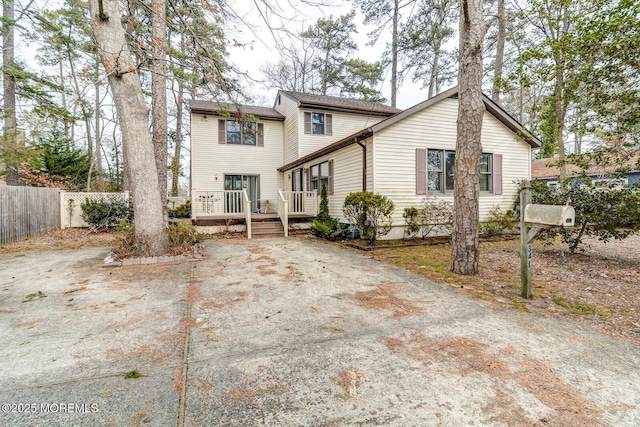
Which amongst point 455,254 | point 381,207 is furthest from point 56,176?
point 455,254

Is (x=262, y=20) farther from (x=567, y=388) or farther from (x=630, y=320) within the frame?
(x=630, y=320)

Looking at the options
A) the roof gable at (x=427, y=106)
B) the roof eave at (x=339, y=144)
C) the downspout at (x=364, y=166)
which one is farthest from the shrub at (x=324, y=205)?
the downspout at (x=364, y=166)

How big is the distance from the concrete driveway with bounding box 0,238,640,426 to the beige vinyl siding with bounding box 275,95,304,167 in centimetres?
1045

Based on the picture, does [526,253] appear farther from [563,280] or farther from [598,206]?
[598,206]

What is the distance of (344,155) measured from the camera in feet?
31.7

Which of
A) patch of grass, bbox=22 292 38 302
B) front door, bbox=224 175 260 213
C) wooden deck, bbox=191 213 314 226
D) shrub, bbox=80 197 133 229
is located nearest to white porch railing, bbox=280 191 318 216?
wooden deck, bbox=191 213 314 226

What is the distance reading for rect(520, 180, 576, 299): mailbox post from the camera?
301 centimetres

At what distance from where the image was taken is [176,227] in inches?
280

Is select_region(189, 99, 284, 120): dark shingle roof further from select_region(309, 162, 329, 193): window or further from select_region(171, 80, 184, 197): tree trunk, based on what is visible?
select_region(171, 80, 184, 197): tree trunk

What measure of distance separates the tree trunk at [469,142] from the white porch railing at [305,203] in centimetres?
682

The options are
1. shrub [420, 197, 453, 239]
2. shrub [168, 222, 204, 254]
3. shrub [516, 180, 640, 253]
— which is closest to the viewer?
shrub [516, 180, 640, 253]

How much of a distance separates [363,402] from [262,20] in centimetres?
589

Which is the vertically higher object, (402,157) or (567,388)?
(402,157)

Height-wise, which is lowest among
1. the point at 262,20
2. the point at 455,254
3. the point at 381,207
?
the point at 455,254
